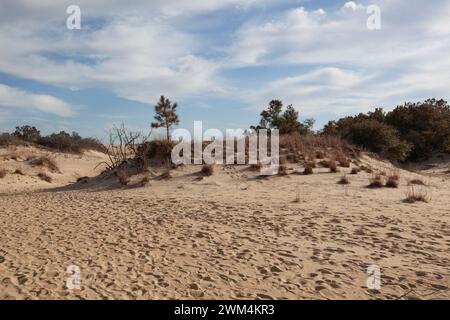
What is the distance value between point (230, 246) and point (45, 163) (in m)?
20.3

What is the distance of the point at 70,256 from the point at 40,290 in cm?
143

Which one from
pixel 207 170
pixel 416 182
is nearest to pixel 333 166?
pixel 416 182

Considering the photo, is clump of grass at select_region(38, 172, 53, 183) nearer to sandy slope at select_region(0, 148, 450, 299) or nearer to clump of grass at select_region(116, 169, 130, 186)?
clump of grass at select_region(116, 169, 130, 186)

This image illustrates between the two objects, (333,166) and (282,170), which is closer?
(282,170)

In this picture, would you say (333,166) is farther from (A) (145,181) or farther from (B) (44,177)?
(B) (44,177)

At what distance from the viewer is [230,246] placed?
7.05 metres

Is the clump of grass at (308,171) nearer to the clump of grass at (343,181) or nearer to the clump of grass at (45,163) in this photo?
the clump of grass at (343,181)

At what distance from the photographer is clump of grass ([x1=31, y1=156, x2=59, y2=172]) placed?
80.0 ft

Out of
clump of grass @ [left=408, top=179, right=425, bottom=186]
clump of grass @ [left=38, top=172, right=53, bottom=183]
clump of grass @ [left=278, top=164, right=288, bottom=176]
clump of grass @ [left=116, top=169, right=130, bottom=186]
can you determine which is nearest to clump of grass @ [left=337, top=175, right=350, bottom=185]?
clump of grass @ [left=278, top=164, right=288, bottom=176]

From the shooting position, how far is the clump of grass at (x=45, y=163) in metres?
24.4

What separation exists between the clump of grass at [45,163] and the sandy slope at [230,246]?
1237cm

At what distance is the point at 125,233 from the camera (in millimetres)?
8039
